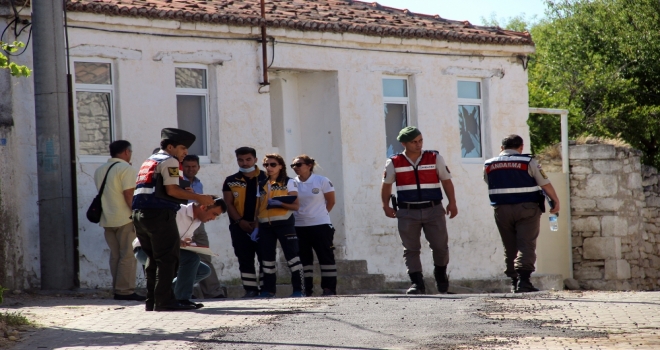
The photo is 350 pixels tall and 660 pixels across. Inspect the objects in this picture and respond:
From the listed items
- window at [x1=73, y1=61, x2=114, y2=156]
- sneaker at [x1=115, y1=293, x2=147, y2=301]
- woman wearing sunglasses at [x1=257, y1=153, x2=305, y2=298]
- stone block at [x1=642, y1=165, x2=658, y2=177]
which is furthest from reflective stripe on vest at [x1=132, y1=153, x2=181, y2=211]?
stone block at [x1=642, y1=165, x2=658, y2=177]

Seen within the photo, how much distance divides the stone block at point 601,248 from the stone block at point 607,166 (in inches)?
46.5

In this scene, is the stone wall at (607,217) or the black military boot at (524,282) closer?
the black military boot at (524,282)

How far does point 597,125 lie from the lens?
21047 mm

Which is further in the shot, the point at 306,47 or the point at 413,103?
the point at 413,103

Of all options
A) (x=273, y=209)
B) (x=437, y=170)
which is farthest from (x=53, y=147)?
(x=437, y=170)

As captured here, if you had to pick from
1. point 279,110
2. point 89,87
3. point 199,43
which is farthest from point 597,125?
point 89,87

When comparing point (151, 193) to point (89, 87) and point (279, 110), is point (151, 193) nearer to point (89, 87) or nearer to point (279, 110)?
point (89, 87)

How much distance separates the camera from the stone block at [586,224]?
727 inches

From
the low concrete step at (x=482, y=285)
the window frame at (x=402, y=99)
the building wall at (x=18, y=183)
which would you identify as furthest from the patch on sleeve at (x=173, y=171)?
the window frame at (x=402, y=99)

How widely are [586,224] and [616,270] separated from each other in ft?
3.18

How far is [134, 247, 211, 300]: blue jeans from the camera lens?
9.45m

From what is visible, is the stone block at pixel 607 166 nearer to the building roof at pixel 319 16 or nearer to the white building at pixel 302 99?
the white building at pixel 302 99

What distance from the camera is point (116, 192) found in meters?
11.5

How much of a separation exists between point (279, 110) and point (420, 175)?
4.70 metres
